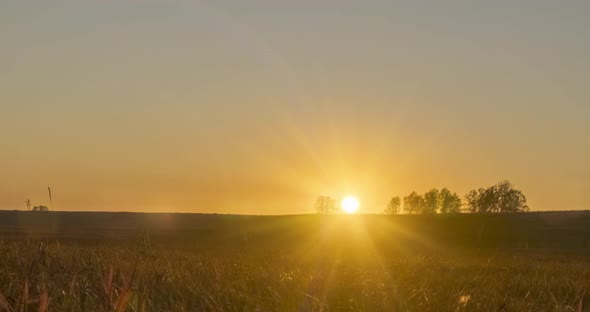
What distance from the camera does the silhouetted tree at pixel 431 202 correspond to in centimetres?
15675

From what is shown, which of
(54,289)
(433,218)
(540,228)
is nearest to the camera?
(54,289)

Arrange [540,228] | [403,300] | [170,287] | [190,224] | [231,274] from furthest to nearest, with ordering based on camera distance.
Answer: [190,224]
[540,228]
[231,274]
[170,287]
[403,300]

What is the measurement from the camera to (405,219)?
75375mm

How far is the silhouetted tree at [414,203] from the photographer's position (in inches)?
6297

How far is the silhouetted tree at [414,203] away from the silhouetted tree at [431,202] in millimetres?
1480

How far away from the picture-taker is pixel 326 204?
504ft

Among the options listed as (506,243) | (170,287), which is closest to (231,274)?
(170,287)

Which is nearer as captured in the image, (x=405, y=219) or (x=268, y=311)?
(x=268, y=311)

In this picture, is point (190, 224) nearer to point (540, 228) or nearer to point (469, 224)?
point (469, 224)

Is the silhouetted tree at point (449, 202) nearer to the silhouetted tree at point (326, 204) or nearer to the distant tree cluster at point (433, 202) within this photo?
the distant tree cluster at point (433, 202)

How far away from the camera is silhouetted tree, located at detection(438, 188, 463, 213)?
153 meters

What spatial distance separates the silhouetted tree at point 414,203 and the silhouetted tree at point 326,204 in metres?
22.7

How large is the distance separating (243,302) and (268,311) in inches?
13.4

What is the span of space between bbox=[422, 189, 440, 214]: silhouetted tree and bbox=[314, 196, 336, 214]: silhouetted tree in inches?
936
